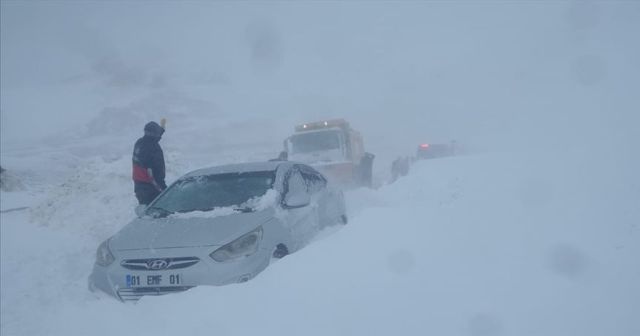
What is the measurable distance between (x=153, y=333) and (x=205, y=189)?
2.82 meters

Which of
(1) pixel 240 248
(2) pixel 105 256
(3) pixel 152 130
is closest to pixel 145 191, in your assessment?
(3) pixel 152 130

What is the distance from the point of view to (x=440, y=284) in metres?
3.29

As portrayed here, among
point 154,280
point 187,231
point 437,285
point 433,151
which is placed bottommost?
point 433,151

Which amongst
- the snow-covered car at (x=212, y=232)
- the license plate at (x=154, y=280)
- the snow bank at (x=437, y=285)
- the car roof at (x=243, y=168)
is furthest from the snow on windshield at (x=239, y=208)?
the snow bank at (x=437, y=285)

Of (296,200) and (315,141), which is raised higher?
(296,200)

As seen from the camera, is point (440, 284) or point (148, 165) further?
point (148, 165)

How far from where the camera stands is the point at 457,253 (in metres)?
3.74

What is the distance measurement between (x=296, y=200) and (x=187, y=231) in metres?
1.23

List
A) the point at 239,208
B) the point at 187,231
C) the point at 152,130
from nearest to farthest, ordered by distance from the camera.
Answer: the point at 187,231 < the point at 239,208 < the point at 152,130

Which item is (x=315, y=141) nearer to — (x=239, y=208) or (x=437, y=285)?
(x=239, y=208)

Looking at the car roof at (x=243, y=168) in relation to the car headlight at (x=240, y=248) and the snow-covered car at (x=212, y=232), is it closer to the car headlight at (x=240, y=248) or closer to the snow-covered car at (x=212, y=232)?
the snow-covered car at (x=212, y=232)

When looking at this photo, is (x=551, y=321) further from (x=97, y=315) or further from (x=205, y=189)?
(x=205, y=189)

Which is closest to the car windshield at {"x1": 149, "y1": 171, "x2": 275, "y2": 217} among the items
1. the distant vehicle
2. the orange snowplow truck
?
the orange snowplow truck

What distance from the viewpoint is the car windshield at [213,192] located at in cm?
560
